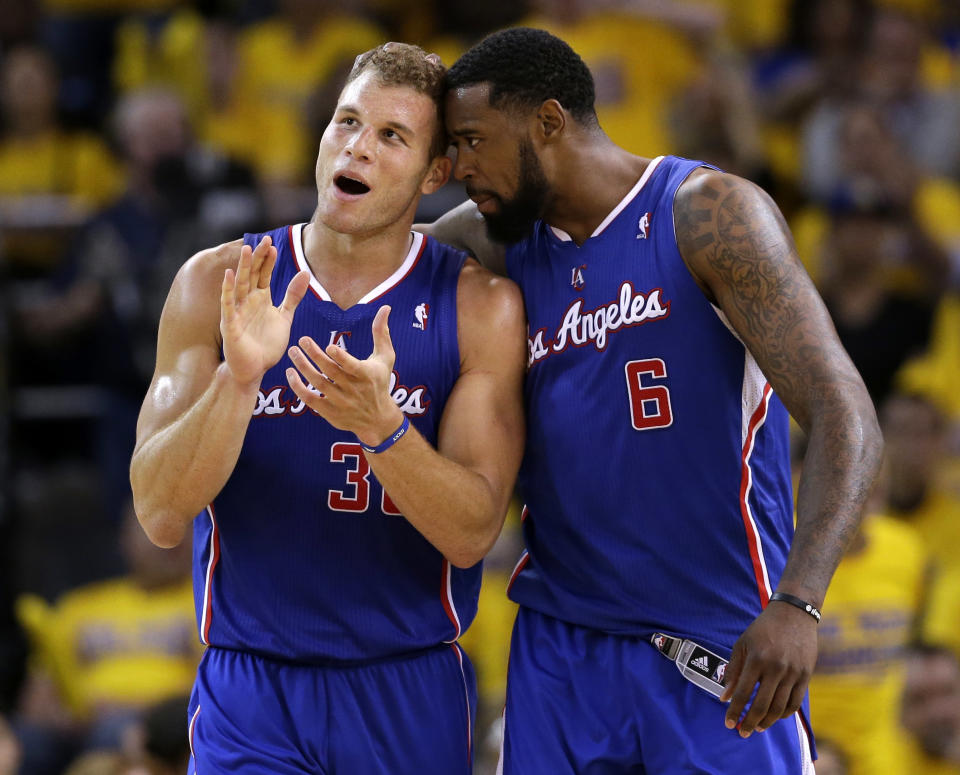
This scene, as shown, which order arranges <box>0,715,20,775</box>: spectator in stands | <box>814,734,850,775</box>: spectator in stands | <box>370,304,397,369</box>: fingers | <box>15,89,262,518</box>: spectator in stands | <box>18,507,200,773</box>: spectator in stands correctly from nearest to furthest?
<box>370,304,397,369</box>: fingers → <box>814,734,850,775</box>: spectator in stands → <box>0,715,20,775</box>: spectator in stands → <box>18,507,200,773</box>: spectator in stands → <box>15,89,262,518</box>: spectator in stands

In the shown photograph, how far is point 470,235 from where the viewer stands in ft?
14.6

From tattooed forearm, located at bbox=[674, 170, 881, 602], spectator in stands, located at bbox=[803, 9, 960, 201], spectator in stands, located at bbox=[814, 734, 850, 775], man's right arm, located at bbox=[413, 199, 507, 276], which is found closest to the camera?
tattooed forearm, located at bbox=[674, 170, 881, 602]

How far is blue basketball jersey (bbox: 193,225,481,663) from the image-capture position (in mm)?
3859

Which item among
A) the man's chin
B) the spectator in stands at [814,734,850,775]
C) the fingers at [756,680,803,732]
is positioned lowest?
the spectator in stands at [814,734,850,775]

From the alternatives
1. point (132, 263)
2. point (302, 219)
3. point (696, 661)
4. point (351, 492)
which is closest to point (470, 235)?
point (351, 492)

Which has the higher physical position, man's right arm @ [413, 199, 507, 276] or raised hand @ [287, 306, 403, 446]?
man's right arm @ [413, 199, 507, 276]

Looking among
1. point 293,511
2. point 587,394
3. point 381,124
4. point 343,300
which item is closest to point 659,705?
point 587,394

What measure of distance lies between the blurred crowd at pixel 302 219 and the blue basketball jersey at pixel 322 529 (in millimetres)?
2523

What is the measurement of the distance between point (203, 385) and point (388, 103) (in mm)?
912

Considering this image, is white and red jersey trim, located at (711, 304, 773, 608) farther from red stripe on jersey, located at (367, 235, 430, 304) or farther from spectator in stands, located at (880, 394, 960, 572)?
spectator in stands, located at (880, 394, 960, 572)

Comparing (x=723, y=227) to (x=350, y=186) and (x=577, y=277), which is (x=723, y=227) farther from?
(x=350, y=186)

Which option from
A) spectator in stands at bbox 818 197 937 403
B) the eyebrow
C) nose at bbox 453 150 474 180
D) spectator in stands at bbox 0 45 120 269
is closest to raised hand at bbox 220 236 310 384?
the eyebrow

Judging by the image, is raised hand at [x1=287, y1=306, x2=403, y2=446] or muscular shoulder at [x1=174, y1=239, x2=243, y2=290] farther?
muscular shoulder at [x1=174, y1=239, x2=243, y2=290]

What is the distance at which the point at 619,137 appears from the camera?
8.41 metres
